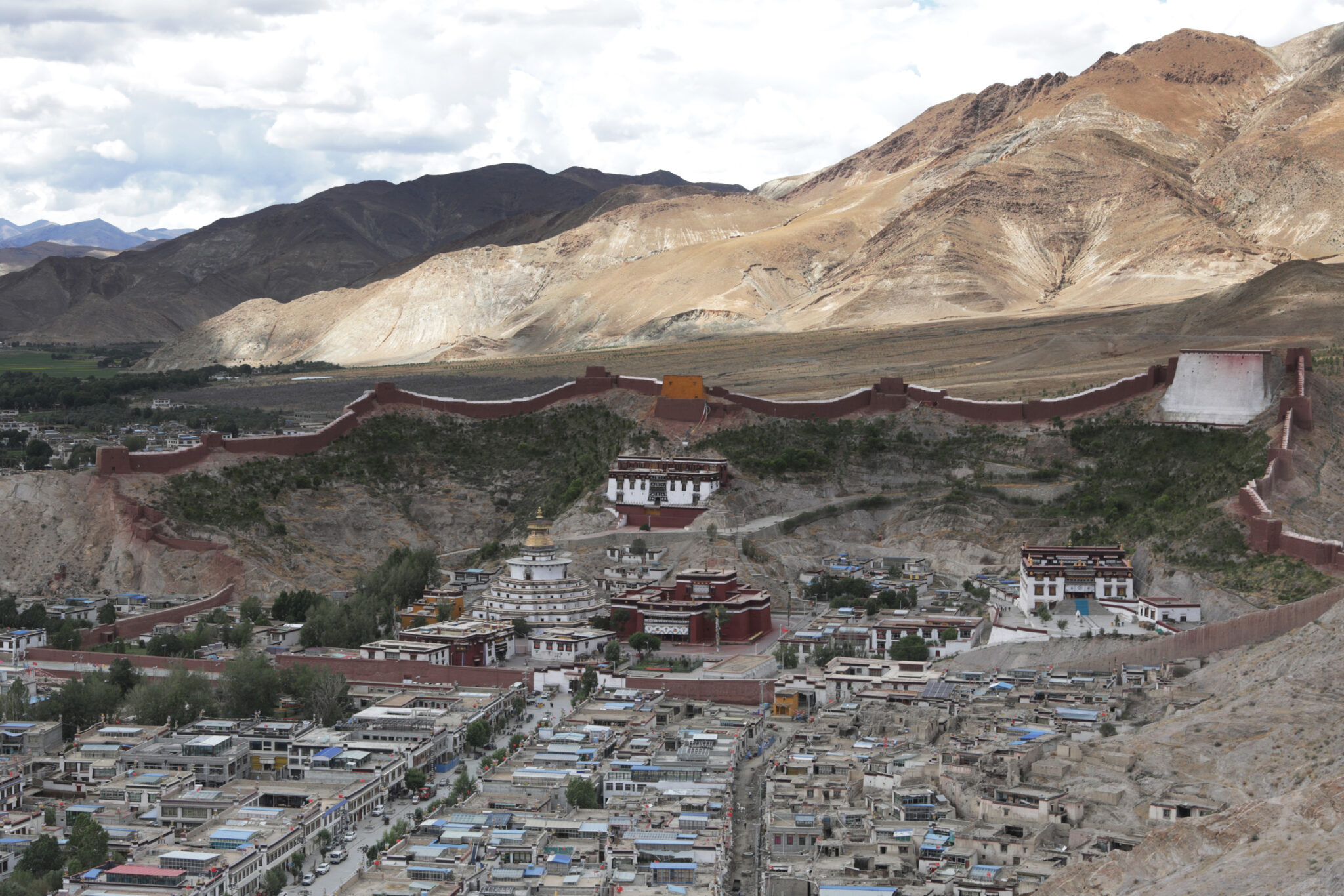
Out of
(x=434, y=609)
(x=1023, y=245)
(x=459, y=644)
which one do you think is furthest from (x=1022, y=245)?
(x=459, y=644)

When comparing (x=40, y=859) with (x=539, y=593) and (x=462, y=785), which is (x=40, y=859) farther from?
(x=539, y=593)

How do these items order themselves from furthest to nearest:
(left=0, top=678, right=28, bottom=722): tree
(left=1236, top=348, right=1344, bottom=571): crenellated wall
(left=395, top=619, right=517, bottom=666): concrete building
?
(left=395, top=619, right=517, bottom=666): concrete building < (left=1236, top=348, right=1344, bottom=571): crenellated wall < (left=0, top=678, right=28, bottom=722): tree

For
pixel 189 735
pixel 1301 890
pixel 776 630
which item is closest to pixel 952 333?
pixel 776 630

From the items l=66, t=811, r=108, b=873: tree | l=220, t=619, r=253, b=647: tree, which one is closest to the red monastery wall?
l=220, t=619, r=253, b=647: tree

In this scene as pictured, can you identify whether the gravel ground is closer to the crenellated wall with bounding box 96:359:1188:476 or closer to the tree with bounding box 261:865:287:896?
the crenellated wall with bounding box 96:359:1188:476

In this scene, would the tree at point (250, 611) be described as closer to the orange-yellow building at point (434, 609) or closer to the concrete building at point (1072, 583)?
the orange-yellow building at point (434, 609)

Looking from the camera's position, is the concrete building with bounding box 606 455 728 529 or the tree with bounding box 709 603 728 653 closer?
the tree with bounding box 709 603 728 653

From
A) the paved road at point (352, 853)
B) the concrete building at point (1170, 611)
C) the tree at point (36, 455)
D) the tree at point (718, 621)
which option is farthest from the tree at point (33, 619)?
the concrete building at point (1170, 611)
